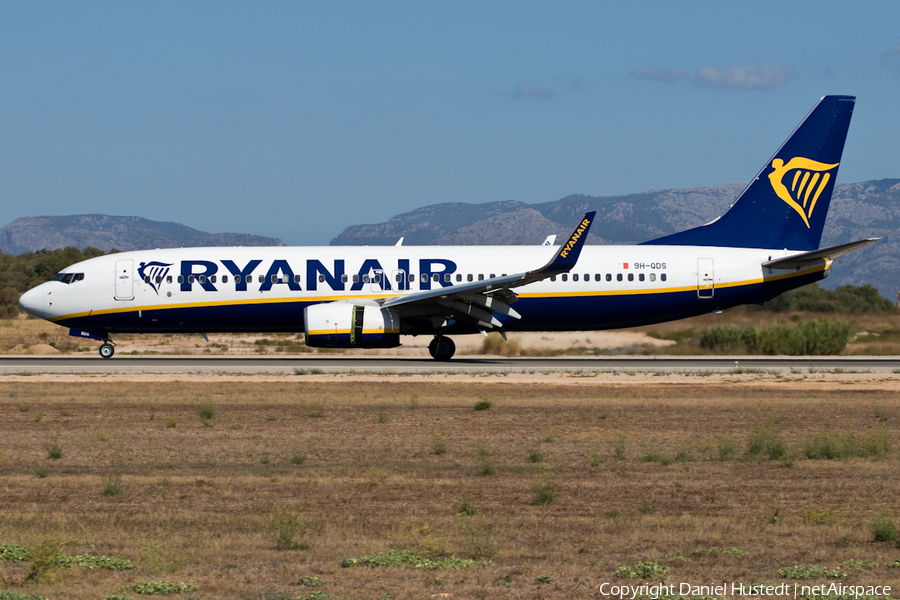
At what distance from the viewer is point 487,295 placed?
2805 cm

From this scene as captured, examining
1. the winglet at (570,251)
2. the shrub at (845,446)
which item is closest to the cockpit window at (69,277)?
the winglet at (570,251)

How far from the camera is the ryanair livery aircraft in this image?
29.3m

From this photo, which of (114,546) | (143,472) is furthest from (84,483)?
(114,546)

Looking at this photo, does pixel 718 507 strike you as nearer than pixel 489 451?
Yes

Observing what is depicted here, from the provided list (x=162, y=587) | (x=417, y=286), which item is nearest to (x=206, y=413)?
(x=162, y=587)

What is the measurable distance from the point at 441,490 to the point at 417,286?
61.3 feet

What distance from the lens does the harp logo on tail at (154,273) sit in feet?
97.2

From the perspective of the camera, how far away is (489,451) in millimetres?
13891

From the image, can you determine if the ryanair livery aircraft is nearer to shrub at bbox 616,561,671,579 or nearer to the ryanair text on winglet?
the ryanair text on winglet

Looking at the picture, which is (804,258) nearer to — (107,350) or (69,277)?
(107,350)

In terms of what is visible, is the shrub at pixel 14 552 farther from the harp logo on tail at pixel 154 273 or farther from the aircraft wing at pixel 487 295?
the harp logo on tail at pixel 154 273

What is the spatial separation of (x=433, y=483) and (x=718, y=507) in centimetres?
329

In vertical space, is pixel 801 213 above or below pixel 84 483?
above

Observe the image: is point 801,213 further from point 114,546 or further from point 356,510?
point 114,546
